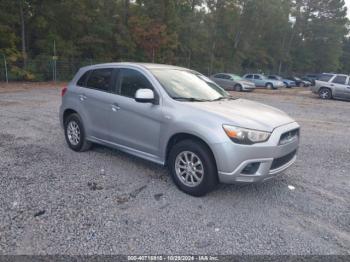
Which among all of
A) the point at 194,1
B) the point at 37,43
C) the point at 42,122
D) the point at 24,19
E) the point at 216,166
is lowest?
the point at 42,122

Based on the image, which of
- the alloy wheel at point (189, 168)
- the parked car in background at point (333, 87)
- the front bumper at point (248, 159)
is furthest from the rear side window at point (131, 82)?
the parked car in background at point (333, 87)

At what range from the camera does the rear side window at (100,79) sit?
497 centimetres

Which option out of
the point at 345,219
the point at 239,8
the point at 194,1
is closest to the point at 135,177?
the point at 345,219

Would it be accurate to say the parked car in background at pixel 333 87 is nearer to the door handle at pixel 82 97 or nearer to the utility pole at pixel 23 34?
the door handle at pixel 82 97

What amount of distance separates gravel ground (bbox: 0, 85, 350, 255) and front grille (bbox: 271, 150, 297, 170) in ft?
1.61

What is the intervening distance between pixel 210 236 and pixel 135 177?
68.3 inches

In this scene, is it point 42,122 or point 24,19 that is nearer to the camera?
point 42,122

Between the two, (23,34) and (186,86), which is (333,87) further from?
(23,34)

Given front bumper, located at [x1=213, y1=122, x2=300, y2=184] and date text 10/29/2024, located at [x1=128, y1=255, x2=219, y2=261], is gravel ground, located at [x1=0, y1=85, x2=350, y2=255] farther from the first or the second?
front bumper, located at [x1=213, y1=122, x2=300, y2=184]

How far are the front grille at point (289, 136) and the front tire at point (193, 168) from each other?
0.93 metres

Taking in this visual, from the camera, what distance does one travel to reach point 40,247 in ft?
9.16

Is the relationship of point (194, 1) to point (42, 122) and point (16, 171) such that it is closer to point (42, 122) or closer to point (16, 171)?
point (42, 122)

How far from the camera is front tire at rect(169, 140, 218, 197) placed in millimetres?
3672

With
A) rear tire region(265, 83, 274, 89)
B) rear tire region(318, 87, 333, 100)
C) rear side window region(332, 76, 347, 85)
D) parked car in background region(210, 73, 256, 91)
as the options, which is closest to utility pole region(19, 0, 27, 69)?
parked car in background region(210, 73, 256, 91)
